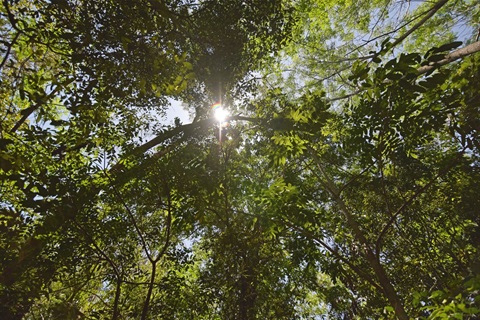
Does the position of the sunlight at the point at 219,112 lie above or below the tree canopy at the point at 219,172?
above

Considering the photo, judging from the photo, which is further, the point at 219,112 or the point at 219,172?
the point at 219,112

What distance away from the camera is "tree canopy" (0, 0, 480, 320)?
249 centimetres

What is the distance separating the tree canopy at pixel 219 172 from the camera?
249cm

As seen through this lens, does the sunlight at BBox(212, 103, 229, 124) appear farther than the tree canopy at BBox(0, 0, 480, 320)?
Yes

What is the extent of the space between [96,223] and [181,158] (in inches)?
61.0

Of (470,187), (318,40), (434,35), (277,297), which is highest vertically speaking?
(318,40)

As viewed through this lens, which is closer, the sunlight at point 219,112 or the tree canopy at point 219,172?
the tree canopy at point 219,172

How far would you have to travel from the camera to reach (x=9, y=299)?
319 centimetres

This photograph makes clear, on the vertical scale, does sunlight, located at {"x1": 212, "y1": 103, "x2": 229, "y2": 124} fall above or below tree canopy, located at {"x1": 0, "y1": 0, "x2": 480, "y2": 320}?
above

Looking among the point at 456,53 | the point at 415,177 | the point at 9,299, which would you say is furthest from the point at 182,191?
the point at 456,53

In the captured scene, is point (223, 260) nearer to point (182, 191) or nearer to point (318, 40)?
point (182, 191)

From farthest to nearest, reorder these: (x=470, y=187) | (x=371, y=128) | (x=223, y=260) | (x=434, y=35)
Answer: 1. (x=434, y=35)
2. (x=470, y=187)
3. (x=223, y=260)
4. (x=371, y=128)

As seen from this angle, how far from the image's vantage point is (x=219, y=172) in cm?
365

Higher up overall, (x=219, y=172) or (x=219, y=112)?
(x=219, y=112)
